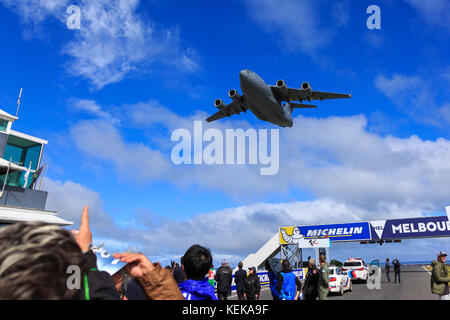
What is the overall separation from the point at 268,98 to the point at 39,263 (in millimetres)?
18370

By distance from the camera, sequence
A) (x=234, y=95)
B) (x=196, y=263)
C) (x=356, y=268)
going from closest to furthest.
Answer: (x=196, y=263), (x=234, y=95), (x=356, y=268)

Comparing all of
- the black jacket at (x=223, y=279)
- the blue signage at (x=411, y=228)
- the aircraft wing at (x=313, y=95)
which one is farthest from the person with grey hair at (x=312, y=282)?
the blue signage at (x=411, y=228)

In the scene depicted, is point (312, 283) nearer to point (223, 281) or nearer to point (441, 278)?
point (441, 278)

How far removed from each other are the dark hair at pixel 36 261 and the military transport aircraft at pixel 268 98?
16618mm

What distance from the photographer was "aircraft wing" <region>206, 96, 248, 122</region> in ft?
75.9

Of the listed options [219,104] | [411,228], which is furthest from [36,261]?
[411,228]

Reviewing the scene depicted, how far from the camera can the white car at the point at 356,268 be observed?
2219 cm

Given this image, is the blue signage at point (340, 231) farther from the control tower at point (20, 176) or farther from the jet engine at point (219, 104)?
the control tower at point (20, 176)

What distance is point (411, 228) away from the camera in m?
30.0

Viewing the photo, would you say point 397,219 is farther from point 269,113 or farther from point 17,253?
point 17,253

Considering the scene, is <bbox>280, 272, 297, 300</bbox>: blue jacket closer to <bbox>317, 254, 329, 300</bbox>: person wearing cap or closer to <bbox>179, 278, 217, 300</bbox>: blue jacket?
<bbox>317, 254, 329, 300</bbox>: person wearing cap

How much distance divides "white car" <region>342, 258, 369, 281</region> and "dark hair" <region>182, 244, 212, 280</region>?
22.1 metres
